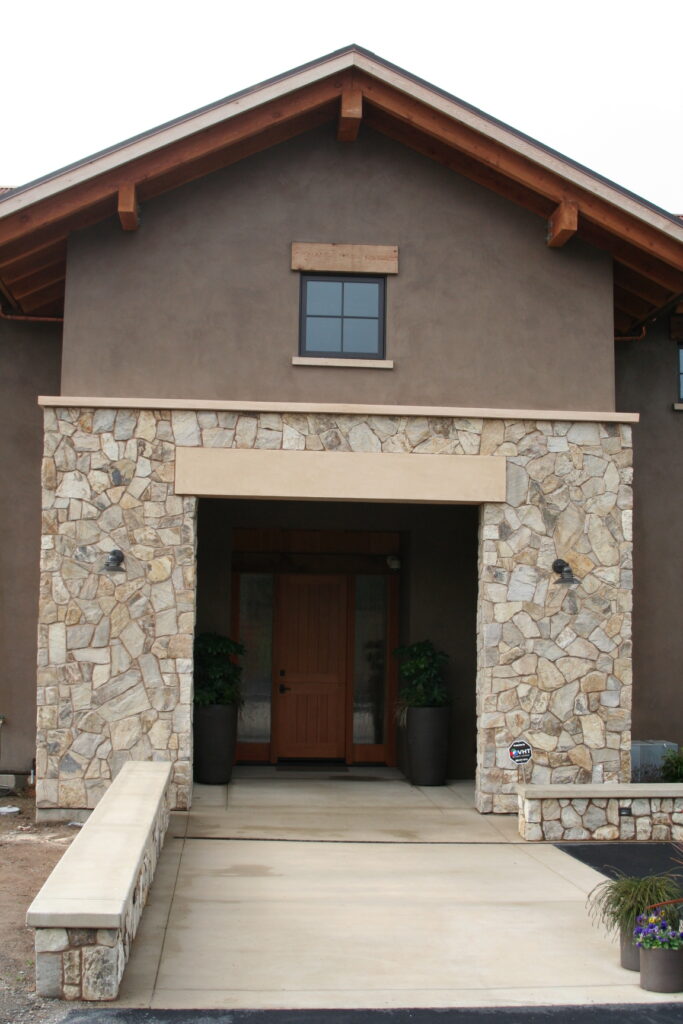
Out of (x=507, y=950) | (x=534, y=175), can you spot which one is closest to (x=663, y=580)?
(x=534, y=175)

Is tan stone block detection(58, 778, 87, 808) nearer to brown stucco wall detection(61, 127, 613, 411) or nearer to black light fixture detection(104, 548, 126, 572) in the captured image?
black light fixture detection(104, 548, 126, 572)

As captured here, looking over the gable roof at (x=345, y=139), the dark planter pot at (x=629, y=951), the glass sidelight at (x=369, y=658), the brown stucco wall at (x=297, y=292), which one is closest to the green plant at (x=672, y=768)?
the glass sidelight at (x=369, y=658)

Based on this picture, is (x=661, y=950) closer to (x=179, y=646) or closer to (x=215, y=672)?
(x=179, y=646)

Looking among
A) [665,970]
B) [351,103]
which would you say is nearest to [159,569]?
[351,103]

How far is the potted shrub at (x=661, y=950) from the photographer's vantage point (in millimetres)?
6367

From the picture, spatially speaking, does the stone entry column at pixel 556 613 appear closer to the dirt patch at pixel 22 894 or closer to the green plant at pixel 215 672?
the green plant at pixel 215 672

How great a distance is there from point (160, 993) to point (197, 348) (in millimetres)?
6976

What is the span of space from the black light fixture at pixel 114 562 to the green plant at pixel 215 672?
1893mm

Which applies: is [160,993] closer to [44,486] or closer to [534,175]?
[44,486]

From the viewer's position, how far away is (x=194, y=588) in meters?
11.3

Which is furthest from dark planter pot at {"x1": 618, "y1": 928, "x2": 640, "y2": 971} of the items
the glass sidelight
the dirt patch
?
the glass sidelight

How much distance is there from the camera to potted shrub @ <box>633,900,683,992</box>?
6367mm

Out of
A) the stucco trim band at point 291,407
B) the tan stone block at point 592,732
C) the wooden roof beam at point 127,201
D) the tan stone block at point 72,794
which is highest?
the wooden roof beam at point 127,201

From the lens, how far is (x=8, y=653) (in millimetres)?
13133
